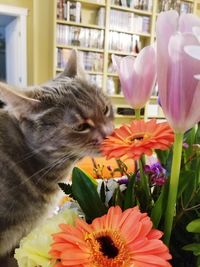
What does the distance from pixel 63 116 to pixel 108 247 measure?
360mm

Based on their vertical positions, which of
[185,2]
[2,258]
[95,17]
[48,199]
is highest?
[185,2]

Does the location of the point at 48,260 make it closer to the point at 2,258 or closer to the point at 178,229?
the point at 178,229

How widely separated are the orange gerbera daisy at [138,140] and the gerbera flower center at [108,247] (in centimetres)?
8

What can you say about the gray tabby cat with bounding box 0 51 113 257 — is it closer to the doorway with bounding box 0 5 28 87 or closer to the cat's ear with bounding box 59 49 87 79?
the cat's ear with bounding box 59 49 87 79

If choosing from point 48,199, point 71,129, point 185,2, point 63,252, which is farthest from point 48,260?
point 185,2

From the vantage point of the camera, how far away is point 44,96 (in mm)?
611

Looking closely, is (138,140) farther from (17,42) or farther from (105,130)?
(17,42)

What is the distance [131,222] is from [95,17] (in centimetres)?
388

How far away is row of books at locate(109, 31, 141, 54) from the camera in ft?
12.3

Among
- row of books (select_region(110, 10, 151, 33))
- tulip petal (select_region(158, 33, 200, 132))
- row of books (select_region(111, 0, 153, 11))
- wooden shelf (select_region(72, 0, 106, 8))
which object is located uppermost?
row of books (select_region(111, 0, 153, 11))

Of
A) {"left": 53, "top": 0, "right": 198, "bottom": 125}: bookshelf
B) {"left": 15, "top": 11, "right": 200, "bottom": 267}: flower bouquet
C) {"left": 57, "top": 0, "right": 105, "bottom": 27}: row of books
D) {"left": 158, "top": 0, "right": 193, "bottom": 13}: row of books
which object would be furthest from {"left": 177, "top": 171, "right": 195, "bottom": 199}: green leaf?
{"left": 158, "top": 0, "right": 193, "bottom": 13}: row of books

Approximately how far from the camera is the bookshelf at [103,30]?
3.50m

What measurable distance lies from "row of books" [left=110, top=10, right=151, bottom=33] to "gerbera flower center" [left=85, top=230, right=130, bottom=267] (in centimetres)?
372

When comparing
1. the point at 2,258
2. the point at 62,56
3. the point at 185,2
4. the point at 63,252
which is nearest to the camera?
the point at 63,252
